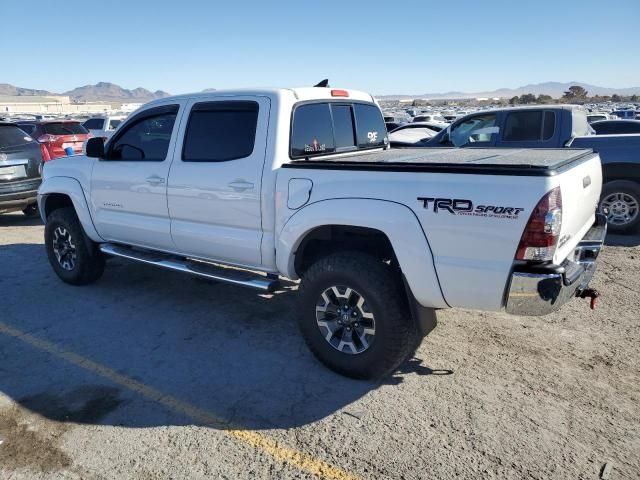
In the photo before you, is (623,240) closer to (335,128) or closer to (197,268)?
(335,128)

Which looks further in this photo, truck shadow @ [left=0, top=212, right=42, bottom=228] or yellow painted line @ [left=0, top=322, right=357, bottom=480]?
truck shadow @ [left=0, top=212, right=42, bottom=228]

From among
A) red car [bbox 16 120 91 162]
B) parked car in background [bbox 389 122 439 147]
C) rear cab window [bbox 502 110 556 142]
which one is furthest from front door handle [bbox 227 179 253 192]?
parked car in background [bbox 389 122 439 147]

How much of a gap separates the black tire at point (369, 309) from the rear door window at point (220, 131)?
122cm

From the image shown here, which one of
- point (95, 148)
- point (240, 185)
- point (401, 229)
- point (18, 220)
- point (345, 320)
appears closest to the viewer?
point (401, 229)

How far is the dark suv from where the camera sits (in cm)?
861

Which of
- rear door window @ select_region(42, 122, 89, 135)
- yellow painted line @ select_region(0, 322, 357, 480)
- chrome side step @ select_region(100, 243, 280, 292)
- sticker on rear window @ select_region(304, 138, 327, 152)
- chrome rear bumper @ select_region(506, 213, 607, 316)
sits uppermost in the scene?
rear door window @ select_region(42, 122, 89, 135)

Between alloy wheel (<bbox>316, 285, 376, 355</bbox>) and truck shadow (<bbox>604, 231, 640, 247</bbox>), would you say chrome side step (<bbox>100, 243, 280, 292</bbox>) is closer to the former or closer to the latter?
alloy wheel (<bbox>316, 285, 376, 355</bbox>)

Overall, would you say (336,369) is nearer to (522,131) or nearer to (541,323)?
(541,323)

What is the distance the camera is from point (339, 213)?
343 centimetres

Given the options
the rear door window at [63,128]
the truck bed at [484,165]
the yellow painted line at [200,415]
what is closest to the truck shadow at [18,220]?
the rear door window at [63,128]

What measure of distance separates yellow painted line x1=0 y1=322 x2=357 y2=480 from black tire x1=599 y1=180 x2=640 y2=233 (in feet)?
21.4

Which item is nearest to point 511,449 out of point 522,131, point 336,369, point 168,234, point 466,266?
point 466,266

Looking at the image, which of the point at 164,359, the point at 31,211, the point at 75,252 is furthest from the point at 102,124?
the point at 164,359

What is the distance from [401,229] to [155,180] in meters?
2.59
